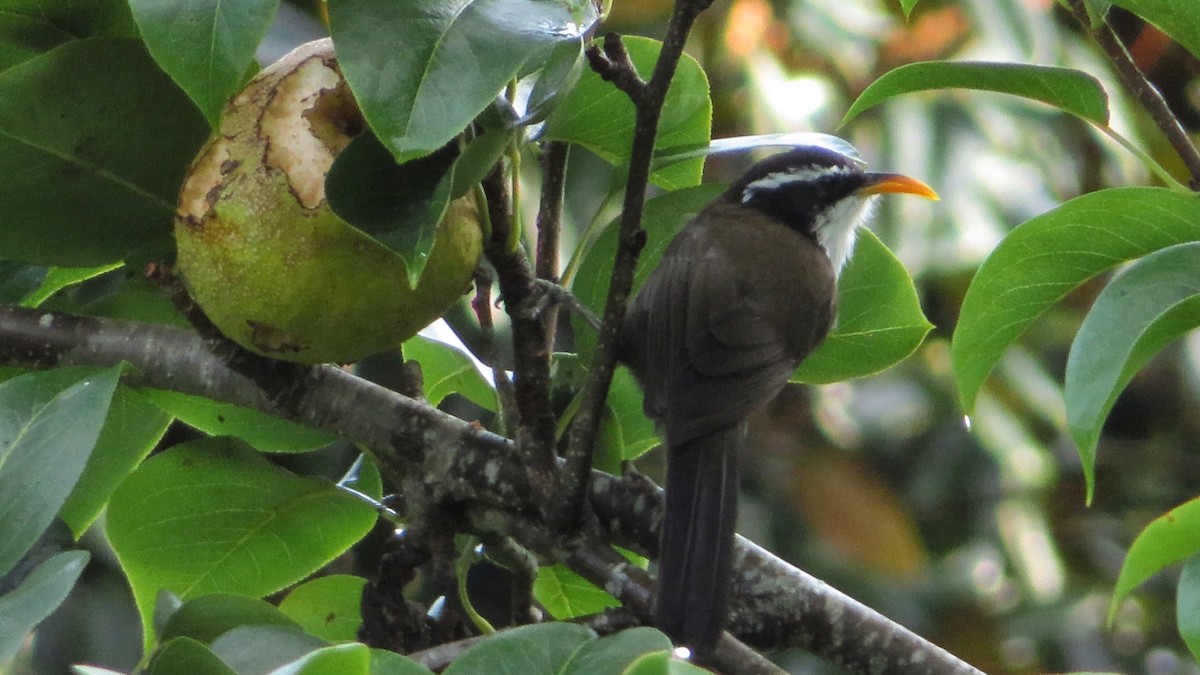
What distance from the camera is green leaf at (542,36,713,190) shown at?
5.77ft

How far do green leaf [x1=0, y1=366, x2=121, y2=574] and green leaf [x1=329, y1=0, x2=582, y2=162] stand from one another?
49 centimetres

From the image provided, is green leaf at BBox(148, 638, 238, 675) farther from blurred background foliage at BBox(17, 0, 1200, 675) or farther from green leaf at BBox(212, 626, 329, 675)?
blurred background foliage at BBox(17, 0, 1200, 675)

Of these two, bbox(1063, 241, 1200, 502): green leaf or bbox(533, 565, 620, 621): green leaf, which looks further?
bbox(533, 565, 620, 621): green leaf

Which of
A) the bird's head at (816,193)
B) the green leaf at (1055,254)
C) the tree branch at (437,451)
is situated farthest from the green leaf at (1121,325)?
the bird's head at (816,193)

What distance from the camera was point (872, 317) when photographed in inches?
82.0

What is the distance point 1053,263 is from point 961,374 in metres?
0.19

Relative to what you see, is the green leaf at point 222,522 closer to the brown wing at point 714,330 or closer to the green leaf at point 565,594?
the green leaf at point 565,594

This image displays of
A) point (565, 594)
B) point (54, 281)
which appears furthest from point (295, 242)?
point (565, 594)

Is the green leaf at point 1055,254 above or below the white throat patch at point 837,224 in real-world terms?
above

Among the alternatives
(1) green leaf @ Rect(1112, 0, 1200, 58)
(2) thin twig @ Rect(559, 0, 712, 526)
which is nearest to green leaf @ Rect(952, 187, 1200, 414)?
(1) green leaf @ Rect(1112, 0, 1200, 58)

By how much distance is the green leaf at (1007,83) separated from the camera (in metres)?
1.69

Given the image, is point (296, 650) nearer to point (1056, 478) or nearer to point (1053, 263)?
point (1053, 263)

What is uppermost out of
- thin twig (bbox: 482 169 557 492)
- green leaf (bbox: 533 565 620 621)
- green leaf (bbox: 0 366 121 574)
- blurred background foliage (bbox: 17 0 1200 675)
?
thin twig (bbox: 482 169 557 492)

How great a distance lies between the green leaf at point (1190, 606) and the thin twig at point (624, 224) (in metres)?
0.67
